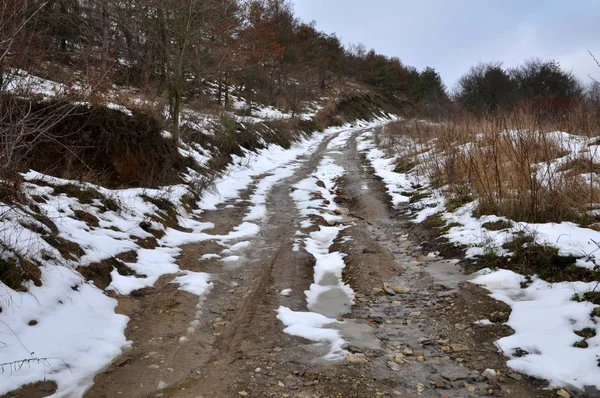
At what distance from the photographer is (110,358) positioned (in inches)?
123

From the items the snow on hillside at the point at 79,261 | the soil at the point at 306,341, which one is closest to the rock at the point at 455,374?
the soil at the point at 306,341

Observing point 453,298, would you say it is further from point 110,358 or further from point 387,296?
point 110,358

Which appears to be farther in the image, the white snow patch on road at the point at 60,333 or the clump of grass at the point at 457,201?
the clump of grass at the point at 457,201

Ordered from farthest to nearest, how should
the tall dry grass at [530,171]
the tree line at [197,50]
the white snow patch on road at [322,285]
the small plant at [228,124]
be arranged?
the small plant at [228,124] → the tree line at [197,50] → the tall dry grass at [530,171] → the white snow patch on road at [322,285]

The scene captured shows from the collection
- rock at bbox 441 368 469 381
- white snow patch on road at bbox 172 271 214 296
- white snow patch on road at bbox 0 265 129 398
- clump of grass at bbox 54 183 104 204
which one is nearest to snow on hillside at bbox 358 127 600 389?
rock at bbox 441 368 469 381

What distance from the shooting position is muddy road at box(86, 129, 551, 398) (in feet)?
9.20

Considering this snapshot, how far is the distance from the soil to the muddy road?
11 millimetres

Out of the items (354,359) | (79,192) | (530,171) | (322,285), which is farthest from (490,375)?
(79,192)

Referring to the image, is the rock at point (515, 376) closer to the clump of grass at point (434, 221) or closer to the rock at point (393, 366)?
the rock at point (393, 366)

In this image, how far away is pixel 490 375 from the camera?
2895mm

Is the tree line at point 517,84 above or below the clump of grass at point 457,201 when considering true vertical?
above

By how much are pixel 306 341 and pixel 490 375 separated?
1.43 meters

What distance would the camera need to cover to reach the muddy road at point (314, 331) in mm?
2803

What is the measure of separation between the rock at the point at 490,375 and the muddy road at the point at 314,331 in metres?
0.01
